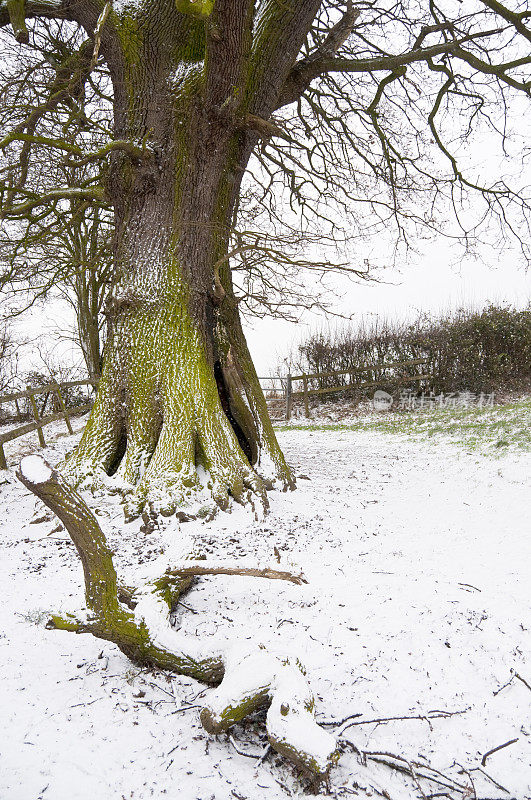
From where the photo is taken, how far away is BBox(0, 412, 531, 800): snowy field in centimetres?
174

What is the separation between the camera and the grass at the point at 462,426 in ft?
23.6

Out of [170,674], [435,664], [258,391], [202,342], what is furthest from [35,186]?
[435,664]

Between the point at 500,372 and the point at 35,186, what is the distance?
12.1 metres

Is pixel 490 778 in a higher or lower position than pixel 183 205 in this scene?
lower

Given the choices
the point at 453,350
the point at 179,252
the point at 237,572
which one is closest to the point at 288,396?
the point at 453,350

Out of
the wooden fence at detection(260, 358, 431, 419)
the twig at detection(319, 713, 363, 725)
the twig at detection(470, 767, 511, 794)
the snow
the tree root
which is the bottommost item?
the twig at detection(470, 767, 511, 794)

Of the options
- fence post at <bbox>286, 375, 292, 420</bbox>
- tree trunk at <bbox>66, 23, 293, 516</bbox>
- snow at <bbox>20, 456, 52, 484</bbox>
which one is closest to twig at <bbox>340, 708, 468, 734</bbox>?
snow at <bbox>20, 456, 52, 484</bbox>

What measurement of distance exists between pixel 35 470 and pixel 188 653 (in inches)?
43.2

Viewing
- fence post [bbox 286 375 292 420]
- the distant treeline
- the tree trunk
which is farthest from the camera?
fence post [bbox 286 375 292 420]

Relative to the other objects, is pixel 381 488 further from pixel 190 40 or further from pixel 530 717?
pixel 190 40

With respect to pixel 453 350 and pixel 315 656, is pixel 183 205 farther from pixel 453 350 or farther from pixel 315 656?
pixel 453 350

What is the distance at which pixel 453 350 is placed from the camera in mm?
13711

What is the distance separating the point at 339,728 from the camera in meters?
1.90

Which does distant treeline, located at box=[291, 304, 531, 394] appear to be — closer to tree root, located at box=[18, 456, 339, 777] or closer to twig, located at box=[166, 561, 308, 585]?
twig, located at box=[166, 561, 308, 585]
